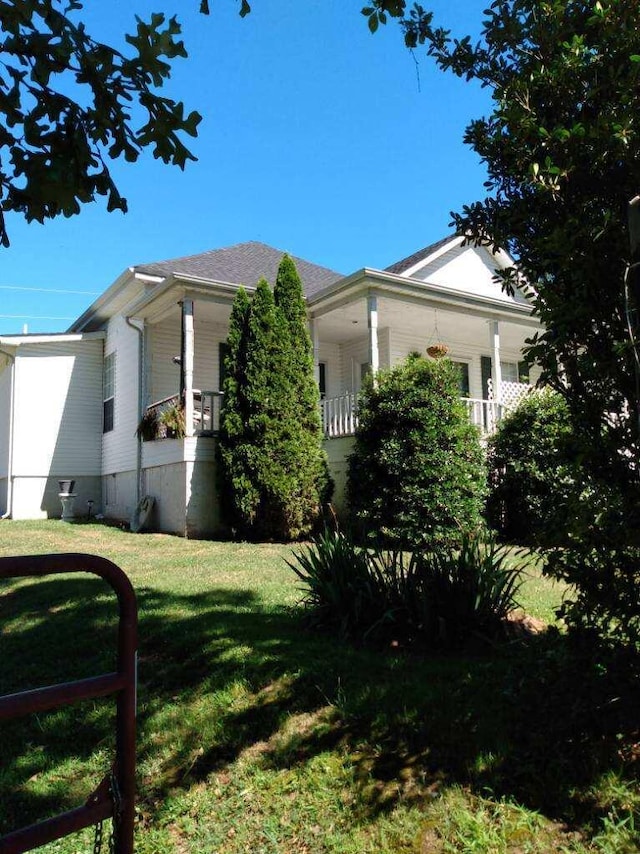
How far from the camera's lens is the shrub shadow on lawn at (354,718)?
9.21ft

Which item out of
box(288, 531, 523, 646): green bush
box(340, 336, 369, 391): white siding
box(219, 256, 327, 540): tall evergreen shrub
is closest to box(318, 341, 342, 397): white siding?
box(340, 336, 369, 391): white siding

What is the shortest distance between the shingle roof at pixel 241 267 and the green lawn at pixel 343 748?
1025 cm

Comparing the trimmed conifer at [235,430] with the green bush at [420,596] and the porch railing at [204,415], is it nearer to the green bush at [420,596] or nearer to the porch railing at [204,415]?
the porch railing at [204,415]

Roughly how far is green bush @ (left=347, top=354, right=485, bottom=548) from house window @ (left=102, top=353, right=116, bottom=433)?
876 cm

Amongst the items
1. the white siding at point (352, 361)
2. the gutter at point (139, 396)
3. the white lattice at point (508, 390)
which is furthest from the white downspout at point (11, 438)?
the white lattice at point (508, 390)

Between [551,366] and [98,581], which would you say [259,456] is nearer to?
[98,581]

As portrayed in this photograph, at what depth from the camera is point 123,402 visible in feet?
50.6

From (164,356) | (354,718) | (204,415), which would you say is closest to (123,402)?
(164,356)

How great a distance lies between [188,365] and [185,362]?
8cm

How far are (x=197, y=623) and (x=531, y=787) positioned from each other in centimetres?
303

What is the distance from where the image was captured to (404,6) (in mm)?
3484

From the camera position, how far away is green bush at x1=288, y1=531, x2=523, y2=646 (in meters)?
4.24

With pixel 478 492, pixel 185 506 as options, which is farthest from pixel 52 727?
pixel 185 506

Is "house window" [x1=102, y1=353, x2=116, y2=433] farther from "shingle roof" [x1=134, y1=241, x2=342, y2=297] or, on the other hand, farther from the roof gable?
the roof gable
